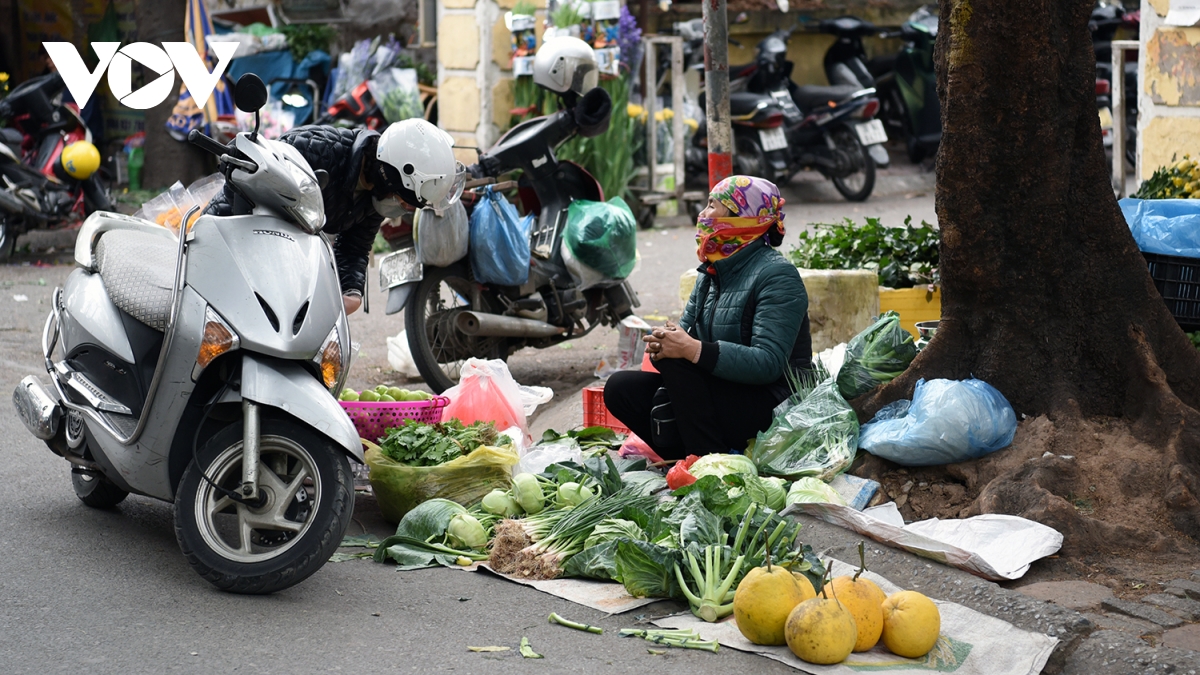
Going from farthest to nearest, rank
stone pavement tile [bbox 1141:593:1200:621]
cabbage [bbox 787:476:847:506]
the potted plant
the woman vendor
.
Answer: the potted plant
the woman vendor
cabbage [bbox 787:476:847:506]
stone pavement tile [bbox 1141:593:1200:621]

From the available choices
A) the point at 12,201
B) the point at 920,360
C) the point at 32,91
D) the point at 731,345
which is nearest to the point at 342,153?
the point at 731,345

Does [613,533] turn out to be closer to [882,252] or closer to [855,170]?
[882,252]

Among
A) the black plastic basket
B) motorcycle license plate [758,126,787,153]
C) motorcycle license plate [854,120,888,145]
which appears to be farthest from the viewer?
motorcycle license plate [854,120,888,145]

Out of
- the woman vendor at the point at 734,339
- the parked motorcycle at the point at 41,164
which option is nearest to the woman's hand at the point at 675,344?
the woman vendor at the point at 734,339

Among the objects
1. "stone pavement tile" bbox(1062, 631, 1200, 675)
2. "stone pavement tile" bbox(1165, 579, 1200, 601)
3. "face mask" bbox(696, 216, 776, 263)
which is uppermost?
"face mask" bbox(696, 216, 776, 263)

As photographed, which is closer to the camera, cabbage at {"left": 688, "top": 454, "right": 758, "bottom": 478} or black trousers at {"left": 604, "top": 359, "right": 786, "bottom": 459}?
cabbage at {"left": 688, "top": 454, "right": 758, "bottom": 478}

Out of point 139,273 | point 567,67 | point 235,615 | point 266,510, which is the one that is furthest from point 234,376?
point 567,67

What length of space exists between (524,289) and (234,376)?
324cm

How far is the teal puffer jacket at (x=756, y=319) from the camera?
483 centimetres

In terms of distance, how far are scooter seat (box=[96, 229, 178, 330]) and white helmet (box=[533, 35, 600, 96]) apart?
10.7 feet

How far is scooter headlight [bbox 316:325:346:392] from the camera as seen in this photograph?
3965 mm

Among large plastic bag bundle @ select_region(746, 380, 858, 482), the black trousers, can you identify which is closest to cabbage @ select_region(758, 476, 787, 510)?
large plastic bag bundle @ select_region(746, 380, 858, 482)

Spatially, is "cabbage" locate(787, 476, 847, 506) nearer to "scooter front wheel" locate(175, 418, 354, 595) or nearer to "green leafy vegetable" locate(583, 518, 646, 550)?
"green leafy vegetable" locate(583, 518, 646, 550)

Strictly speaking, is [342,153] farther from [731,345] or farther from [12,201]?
[12,201]
